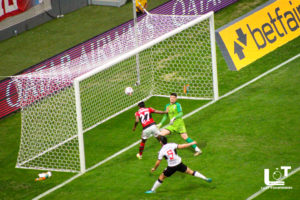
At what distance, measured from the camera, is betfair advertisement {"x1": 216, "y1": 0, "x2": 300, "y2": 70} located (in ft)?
75.7

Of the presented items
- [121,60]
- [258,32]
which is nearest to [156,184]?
[121,60]

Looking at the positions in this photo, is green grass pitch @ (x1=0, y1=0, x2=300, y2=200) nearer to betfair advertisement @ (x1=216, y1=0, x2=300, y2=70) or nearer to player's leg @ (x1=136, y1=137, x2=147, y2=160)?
player's leg @ (x1=136, y1=137, x2=147, y2=160)

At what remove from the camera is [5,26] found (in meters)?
27.0

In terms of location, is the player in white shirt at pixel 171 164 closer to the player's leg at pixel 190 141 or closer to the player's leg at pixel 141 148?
the player's leg at pixel 141 148

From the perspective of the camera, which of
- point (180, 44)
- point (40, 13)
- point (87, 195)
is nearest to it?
point (87, 195)

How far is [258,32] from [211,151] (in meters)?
7.24

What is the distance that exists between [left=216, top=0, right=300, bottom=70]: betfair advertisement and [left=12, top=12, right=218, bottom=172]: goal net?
0.86m

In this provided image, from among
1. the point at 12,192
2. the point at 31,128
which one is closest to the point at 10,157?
the point at 31,128

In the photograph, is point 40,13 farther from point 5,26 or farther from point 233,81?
point 233,81

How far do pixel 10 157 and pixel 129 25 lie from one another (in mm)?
8857

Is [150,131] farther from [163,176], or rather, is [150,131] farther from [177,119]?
[163,176]

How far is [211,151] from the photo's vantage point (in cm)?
1830

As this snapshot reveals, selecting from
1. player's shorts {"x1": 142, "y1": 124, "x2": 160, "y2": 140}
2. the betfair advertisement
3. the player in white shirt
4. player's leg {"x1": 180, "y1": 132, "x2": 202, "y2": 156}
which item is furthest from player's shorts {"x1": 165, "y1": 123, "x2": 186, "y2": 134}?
the betfair advertisement

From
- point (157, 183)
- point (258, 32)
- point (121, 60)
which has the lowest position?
point (157, 183)
